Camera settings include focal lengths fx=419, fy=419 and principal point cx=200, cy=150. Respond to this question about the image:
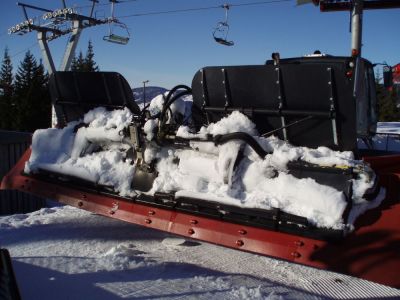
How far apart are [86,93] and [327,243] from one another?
3.48 meters

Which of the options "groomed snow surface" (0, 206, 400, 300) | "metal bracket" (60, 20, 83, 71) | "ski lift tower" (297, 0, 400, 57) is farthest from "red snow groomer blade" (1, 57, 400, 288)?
"metal bracket" (60, 20, 83, 71)

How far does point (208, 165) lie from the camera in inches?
160

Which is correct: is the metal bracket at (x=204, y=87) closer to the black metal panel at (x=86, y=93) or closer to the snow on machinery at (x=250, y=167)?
the snow on machinery at (x=250, y=167)

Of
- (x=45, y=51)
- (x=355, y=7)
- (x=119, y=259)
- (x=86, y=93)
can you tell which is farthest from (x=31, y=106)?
(x=119, y=259)

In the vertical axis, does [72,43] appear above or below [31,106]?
above

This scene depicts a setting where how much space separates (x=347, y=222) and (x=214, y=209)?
1158mm

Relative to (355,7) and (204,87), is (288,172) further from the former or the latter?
(355,7)

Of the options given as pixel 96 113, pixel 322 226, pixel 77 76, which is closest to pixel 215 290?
pixel 322 226

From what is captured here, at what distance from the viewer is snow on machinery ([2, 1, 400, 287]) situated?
3217 millimetres

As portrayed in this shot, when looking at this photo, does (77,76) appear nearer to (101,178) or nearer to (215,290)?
(101,178)

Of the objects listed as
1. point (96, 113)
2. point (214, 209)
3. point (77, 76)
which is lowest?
point (214, 209)

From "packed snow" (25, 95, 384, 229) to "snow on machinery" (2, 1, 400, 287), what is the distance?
0.04 ft

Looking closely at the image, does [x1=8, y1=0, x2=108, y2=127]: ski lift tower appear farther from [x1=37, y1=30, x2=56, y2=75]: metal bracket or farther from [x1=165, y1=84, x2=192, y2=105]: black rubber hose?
[x1=165, y1=84, x2=192, y2=105]: black rubber hose

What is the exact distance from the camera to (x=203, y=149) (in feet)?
13.4
